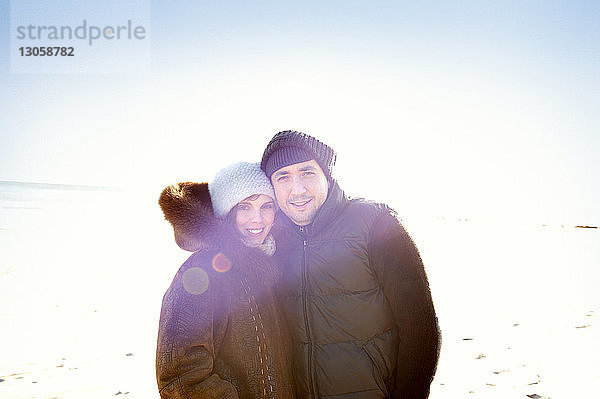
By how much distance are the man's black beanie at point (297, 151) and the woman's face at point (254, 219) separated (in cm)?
26

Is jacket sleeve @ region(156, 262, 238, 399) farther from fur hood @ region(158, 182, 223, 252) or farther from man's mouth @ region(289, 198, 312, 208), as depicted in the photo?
man's mouth @ region(289, 198, 312, 208)

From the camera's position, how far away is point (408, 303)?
2.51 metres

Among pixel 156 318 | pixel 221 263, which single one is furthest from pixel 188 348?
pixel 156 318

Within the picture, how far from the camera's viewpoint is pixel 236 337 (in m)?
2.50

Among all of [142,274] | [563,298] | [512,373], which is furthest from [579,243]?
[142,274]

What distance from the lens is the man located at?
252 cm

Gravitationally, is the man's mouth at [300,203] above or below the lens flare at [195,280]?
above

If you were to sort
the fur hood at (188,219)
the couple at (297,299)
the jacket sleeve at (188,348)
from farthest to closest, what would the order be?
the fur hood at (188,219) → the couple at (297,299) → the jacket sleeve at (188,348)

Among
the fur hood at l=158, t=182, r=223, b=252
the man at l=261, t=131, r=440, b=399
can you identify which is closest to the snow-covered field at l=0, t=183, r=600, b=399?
the man at l=261, t=131, r=440, b=399

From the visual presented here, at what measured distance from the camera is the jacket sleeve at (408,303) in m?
2.50

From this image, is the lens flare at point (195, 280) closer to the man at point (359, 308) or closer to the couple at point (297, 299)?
the couple at point (297, 299)

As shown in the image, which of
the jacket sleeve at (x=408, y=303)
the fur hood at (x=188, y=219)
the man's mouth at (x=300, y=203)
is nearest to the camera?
the jacket sleeve at (x=408, y=303)

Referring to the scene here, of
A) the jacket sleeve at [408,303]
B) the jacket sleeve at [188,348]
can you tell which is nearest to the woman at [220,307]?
the jacket sleeve at [188,348]

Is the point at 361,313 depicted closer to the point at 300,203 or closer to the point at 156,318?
the point at 300,203
